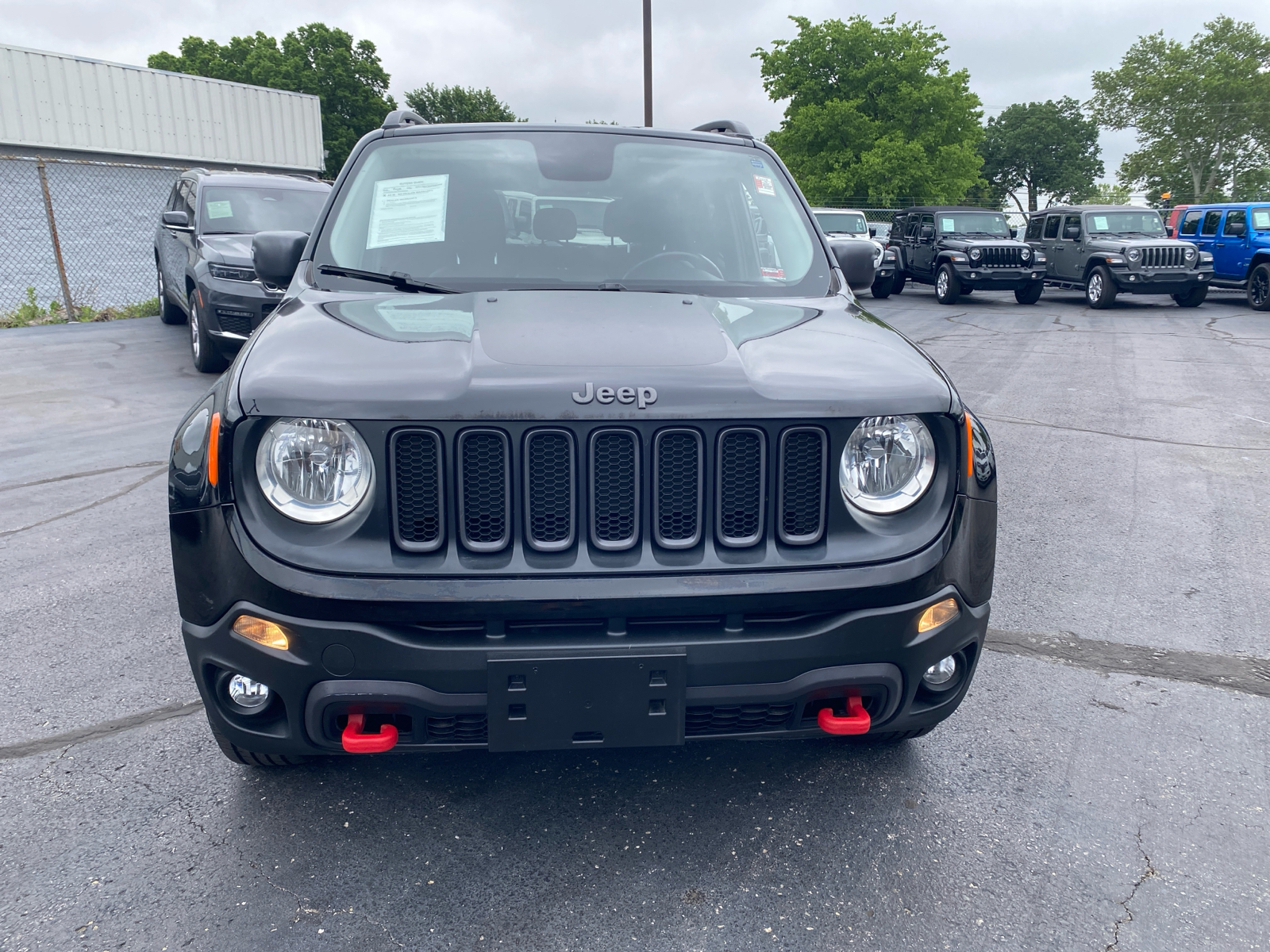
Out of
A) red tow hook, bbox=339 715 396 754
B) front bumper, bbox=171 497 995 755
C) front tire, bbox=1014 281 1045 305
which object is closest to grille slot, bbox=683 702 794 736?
front bumper, bbox=171 497 995 755

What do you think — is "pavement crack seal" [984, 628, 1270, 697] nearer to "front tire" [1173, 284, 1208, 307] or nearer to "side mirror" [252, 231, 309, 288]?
"side mirror" [252, 231, 309, 288]

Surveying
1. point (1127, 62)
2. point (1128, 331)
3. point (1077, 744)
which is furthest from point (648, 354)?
point (1127, 62)

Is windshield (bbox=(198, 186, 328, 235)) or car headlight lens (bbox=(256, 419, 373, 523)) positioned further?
windshield (bbox=(198, 186, 328, 235))

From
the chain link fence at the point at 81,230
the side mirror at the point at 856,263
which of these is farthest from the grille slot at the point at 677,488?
the chain link fence at the point at 81,230

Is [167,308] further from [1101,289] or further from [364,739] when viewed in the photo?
[1101,289]

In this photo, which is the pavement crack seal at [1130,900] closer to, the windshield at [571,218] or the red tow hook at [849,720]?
the red tow hook at [849,720]

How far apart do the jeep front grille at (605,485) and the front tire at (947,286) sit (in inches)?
728

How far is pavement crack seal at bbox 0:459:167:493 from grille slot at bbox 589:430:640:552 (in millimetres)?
4927

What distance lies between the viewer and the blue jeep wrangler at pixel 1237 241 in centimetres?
1798

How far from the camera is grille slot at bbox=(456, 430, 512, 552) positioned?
2045 mm

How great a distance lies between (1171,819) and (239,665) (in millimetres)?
2329

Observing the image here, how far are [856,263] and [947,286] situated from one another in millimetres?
17273

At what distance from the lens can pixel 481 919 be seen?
215 cm

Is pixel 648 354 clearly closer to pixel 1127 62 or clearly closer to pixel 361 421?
pixel 361 421
